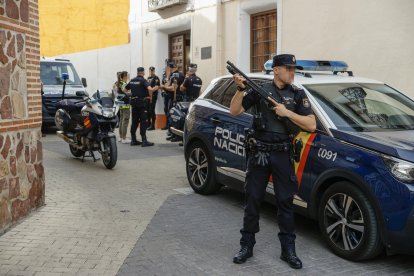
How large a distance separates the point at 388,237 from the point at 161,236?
2.28 meters

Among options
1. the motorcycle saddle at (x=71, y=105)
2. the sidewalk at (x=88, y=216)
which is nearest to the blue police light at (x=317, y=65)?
the sidewalk at (x=88, y=216)

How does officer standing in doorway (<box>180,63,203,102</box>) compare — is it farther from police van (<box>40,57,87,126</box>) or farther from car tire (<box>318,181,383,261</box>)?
car tire (<box>318,181,383,261</box>)

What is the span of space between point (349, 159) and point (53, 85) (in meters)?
12.4

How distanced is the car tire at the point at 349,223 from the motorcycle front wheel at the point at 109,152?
5.00 meters

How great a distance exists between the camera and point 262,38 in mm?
13188

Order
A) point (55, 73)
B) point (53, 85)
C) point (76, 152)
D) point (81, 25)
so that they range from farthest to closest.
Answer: point (81, 25) < point (55, 73) < point (53, 85) < point (76, 152)

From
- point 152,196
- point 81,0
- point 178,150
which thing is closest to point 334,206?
point 152,196

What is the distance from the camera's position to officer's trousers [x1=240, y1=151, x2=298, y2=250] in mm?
4633

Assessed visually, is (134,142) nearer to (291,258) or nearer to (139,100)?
(139,100)

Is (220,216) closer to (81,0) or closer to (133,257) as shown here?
(133,257)

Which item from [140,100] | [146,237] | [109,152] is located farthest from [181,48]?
[146,237]

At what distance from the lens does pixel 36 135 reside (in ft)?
21.5

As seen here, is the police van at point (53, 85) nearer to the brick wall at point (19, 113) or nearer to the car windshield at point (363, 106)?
the brick wall at point (19, 113)

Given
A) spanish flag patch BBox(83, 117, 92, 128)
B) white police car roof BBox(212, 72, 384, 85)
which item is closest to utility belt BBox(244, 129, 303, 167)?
white police car roof BBox(212, 72, 384, 85)
